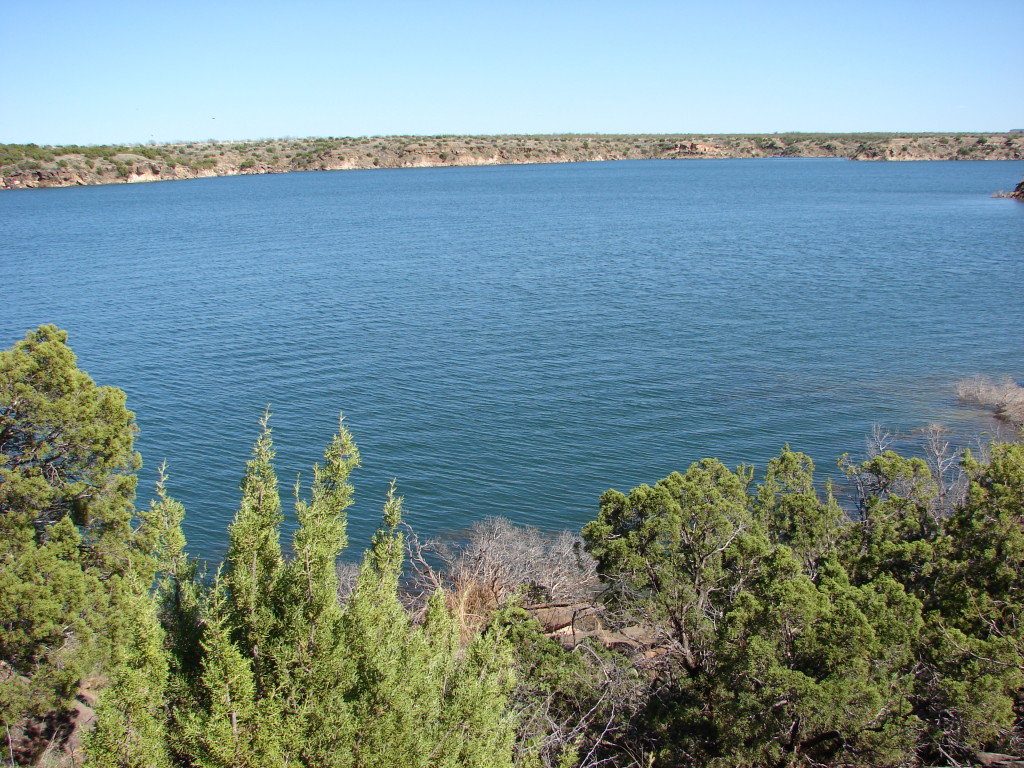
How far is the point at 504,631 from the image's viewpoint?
1289 centimetres

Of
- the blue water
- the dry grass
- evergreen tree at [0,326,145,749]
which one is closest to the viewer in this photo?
evergreen tree at [0,326,145,749]

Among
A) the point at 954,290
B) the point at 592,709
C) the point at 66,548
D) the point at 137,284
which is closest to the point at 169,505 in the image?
the point at 66,548

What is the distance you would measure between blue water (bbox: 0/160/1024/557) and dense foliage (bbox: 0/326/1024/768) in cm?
1049

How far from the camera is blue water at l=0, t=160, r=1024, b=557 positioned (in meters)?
33.1

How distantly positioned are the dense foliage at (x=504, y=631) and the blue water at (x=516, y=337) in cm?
1049

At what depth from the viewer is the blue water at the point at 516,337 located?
109 feet

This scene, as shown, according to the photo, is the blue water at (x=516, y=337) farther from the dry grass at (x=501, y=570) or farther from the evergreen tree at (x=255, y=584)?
the evergreen tree at (x=255, y=584)

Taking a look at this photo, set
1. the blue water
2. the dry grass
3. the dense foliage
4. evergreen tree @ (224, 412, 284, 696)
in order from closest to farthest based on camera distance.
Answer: the dense foliage, evergreen tree @ (224, 412, 284, 696), the dry grass, the blue water

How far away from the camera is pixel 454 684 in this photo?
37.9 ft

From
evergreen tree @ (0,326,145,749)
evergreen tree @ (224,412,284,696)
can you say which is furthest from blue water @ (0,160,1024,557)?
evergreen tree @ (224,412,284,696)

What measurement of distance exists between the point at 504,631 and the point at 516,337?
37.4 metres

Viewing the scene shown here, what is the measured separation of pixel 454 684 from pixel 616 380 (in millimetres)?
31527

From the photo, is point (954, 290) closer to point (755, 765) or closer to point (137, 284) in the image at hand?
point (755, 765)

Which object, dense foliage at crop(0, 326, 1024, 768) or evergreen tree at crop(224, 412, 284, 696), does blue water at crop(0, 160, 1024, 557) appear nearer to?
dense foliage at crop(0, 326, 1024, 768)
